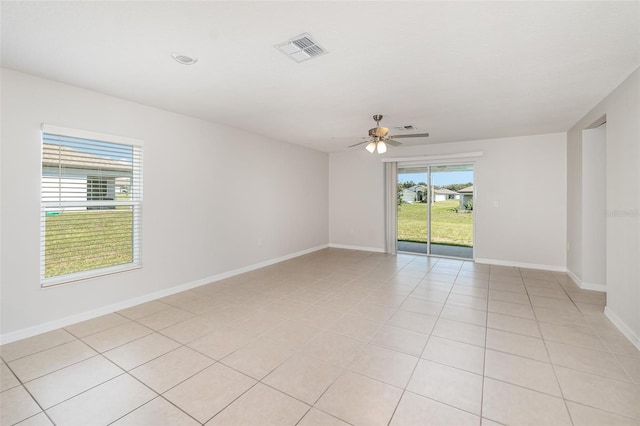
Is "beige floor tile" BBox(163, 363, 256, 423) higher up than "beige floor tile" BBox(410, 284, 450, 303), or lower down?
lower down

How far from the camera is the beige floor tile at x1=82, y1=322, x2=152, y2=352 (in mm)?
2648

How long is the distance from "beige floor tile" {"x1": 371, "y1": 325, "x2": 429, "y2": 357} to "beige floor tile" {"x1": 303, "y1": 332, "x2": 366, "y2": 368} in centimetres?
22

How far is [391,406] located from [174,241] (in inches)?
138

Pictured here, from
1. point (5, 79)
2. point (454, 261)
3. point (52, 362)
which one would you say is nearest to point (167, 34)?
point (5, 79)

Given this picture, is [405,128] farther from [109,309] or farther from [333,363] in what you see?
[109,309]

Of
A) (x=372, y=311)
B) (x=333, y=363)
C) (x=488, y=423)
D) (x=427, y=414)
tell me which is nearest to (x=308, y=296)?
(x=372, y=311)

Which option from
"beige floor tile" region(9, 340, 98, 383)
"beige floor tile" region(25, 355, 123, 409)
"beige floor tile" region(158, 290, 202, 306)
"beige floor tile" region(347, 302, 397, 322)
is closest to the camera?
"beige floor tile" region(25, 355, 123, 409)

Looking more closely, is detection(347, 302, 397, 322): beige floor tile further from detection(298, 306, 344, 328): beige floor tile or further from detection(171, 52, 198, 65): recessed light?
detection(171, 52, 198, 65): recessed light

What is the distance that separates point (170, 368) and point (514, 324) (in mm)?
3433

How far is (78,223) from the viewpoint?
3193 mm

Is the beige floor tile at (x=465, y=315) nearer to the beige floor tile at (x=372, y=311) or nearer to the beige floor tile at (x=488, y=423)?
the beige floor tile at (x=372, y=311)

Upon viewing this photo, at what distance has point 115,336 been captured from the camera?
2.82m

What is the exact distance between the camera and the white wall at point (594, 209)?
4.07 meters

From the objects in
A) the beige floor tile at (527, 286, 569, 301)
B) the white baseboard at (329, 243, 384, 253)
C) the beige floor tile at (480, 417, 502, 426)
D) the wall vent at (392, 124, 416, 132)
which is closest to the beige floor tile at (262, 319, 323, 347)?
the beige floor tile at (480, 417, 502, 426)
